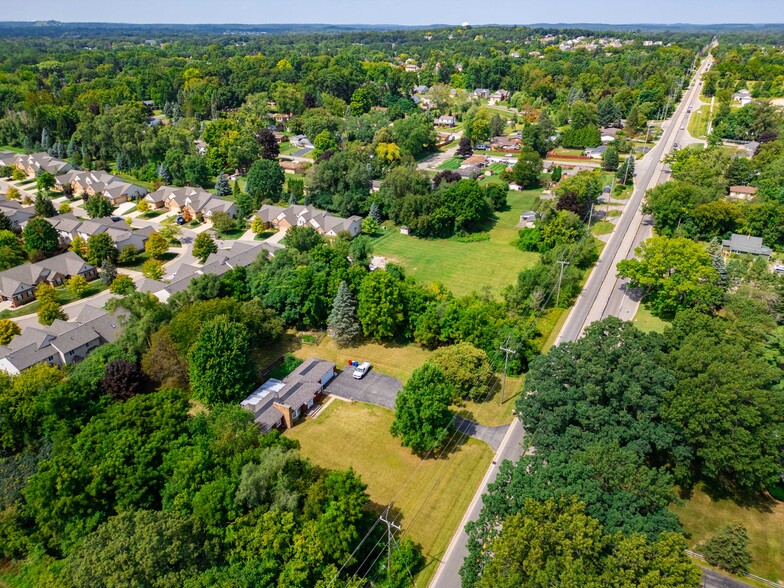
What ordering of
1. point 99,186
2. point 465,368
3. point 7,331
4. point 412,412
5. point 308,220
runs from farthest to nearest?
1. point 99,186
2. point 308,220
3. point 7,331
4. point 465,368
5. point 412,412

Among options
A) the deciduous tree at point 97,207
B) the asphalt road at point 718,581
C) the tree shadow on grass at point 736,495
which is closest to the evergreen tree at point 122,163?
the deciduous tree at point 97,207

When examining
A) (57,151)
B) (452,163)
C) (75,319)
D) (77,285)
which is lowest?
(75,319)

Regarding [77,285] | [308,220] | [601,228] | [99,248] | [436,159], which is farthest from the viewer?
[436,159]

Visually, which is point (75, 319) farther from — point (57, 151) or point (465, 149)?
point (465, 149)

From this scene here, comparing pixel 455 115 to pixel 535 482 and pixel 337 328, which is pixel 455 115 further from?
pixel 535 482

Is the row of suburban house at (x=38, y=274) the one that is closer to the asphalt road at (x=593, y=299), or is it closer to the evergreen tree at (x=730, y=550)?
the asphalt road at (x=593, y=299)

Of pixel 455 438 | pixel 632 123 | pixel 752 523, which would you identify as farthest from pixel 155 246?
pixel 632 123

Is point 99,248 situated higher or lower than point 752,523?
higher
